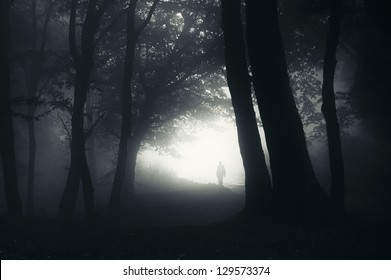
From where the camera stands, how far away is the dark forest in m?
8.52

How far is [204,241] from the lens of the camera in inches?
330

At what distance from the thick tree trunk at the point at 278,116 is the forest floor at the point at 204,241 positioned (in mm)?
767

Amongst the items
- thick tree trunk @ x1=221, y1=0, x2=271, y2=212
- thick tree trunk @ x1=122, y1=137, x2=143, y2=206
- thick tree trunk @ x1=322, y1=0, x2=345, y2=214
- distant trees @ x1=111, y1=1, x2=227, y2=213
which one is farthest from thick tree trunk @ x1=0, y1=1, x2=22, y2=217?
thick tree trunk @ x1=322, y1=0, x2=345, y2=214

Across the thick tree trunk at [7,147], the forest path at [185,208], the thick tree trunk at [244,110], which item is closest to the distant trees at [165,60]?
the forest path at [185,208]

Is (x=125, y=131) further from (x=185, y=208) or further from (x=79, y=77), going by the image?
(x=185, y=208)

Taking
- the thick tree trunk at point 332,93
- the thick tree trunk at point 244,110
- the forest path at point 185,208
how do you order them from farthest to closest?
the forest path at point 185,208, the thick tree trunk at point 332,93, the thick tree trunk at point 244,110

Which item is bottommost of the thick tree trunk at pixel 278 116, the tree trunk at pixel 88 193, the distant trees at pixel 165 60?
the tree trunk at pixel 88 193

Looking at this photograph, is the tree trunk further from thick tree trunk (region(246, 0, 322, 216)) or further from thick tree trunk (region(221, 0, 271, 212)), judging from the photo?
thick tree trunk (region(246, 0, 322, 216))

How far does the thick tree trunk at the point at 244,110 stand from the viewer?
10.3 meters

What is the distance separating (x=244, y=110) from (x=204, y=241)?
153 inches

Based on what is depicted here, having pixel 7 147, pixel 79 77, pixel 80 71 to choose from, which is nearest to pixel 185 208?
pixel 79 77

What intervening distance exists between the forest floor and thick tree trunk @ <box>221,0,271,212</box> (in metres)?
1.10

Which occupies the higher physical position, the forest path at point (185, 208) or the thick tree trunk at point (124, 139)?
the thick tree trunk at point (124, 139)

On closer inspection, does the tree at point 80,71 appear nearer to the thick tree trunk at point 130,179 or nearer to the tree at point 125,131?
the tree at point 125,131
